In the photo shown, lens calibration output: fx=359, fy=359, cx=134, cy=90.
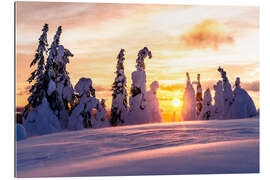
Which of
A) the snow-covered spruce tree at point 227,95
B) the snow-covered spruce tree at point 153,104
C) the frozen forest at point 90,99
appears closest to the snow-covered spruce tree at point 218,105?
the frozen forest at point 90,99

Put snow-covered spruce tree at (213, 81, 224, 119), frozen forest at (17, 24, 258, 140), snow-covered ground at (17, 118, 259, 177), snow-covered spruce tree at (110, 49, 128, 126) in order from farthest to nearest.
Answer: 1. snow-covered spruce tree at (213, 81, 224, 119)
2. snow-covered spruce tree at (110, 49, 128, 126)
3. frozen forest at (17, 24, 258, 140)
4. snow-covered ground at (17, 118, 259, 177)

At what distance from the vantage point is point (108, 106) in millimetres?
11531

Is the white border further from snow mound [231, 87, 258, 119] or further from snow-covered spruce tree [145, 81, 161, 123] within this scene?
snow-covered spruce tree [145, 81, 161, 123]

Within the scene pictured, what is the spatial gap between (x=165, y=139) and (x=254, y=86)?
3.28m

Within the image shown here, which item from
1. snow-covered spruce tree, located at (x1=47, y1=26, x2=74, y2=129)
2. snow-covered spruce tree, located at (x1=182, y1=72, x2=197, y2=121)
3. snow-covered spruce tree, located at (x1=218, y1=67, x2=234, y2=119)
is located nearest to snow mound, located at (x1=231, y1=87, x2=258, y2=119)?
snow-covered spruce tree, located at (x1=218, y1=67, x2=234, y2=119)

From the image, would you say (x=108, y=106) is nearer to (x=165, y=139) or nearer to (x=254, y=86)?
(x=165, y=139)

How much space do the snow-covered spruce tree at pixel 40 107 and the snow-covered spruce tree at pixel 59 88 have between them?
0.26 meters

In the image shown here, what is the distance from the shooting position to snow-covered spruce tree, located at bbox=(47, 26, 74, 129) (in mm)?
10766

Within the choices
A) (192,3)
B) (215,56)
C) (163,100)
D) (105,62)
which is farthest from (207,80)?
(105,62)

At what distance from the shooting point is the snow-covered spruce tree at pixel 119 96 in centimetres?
1049

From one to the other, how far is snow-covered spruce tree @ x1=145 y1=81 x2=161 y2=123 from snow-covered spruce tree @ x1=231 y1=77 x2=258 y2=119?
2474 mm

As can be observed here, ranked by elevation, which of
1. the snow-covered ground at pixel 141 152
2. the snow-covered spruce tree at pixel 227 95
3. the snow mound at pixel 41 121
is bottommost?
the snow-covered ground at pixel 141 152

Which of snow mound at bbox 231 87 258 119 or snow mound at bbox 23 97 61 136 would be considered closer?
snow mound at bbox 23 97 61 136
